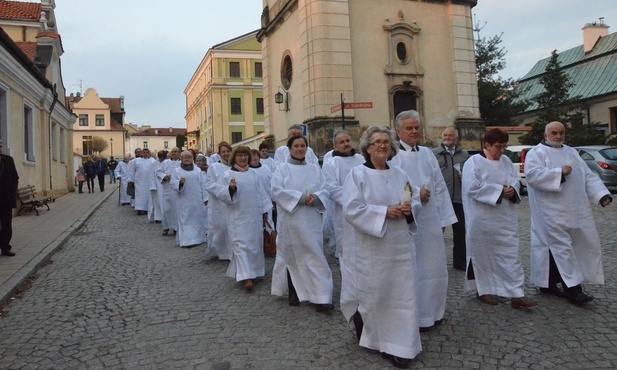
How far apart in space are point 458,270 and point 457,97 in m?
17.0

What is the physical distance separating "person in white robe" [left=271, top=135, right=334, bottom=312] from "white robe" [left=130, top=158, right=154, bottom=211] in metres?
10.9

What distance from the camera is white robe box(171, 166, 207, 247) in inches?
389

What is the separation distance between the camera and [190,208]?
1006 centimetres

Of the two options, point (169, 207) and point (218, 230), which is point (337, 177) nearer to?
point (218, 230)

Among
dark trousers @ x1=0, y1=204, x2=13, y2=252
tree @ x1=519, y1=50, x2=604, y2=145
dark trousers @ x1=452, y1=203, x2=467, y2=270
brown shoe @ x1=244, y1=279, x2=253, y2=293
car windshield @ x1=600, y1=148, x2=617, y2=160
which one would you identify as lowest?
brown shoe @ x1=244, y1=279, x2=253, y2=293

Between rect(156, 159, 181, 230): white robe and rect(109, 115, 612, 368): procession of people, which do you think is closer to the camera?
rect(109, 115, 612, 368): procession of people

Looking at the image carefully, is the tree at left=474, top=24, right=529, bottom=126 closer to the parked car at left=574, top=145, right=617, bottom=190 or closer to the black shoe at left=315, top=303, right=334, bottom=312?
the parked car at left=574, top=145, right=617, bottom=190

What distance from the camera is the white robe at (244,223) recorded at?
20.8 ft

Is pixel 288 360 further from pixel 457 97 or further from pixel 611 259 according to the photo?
pixel 457 97

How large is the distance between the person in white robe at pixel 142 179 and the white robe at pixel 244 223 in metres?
9.80

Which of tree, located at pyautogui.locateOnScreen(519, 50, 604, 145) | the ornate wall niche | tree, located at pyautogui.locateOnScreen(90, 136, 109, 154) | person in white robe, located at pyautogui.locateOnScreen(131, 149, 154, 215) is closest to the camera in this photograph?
person in white robe, located at pyautogui.locateOnScreen(131, 149, 154, 215)

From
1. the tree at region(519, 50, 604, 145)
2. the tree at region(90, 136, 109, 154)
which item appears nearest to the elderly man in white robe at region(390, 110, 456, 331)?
the tree at region(519, 50, 604, 145)

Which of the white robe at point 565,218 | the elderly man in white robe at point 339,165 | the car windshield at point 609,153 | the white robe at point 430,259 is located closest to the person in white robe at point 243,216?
the elderly man in white robe at point 339,165

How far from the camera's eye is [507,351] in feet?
13.2
